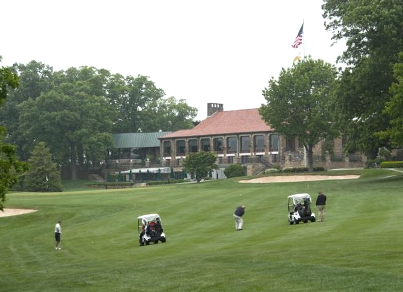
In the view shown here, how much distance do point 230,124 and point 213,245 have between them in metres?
89.3

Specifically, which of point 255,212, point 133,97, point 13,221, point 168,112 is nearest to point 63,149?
point 133,97

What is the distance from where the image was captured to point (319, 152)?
109 meters

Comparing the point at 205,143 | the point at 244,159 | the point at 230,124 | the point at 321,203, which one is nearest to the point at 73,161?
the point at 205,143

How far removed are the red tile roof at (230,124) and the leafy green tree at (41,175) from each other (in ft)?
91.0

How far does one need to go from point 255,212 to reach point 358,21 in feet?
72.6

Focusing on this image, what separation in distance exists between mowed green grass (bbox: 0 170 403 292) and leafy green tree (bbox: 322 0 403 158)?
522 cm

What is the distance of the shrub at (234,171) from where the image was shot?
342 ft

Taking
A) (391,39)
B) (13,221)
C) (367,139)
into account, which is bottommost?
(13,221)

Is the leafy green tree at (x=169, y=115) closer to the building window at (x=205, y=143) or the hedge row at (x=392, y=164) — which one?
the building window at (x=205, y=143)

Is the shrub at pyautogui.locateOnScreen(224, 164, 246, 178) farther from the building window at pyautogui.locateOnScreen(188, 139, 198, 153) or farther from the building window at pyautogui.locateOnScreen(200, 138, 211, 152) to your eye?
the building window at pyautogui.locateOnScreen(188, 139, 198, 153)

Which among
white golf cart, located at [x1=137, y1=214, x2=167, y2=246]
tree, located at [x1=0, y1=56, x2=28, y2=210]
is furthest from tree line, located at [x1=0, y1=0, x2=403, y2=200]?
white golf cart, located at [x1=137, y1=214, x2=167, y2=246]

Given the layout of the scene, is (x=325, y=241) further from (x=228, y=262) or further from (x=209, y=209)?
(x=209, y=209)

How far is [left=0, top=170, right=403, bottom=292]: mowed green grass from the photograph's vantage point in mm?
20734

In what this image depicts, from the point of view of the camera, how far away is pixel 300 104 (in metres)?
86.6
